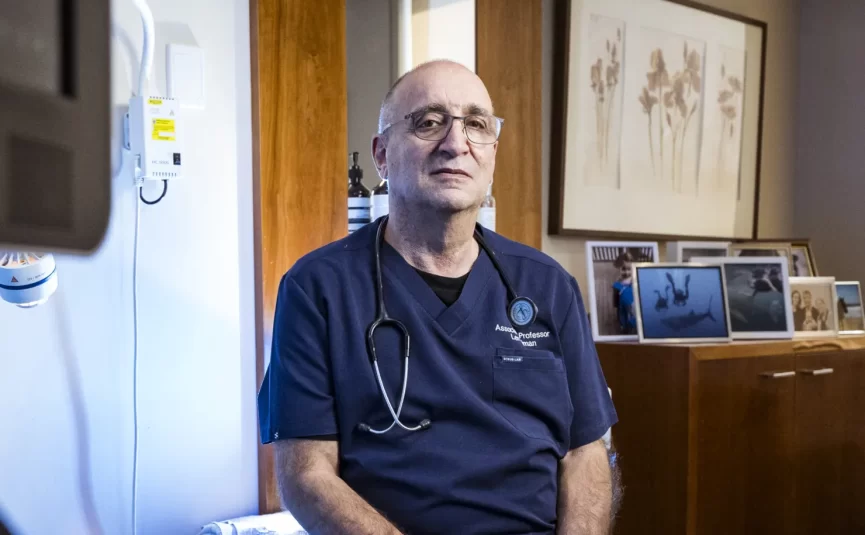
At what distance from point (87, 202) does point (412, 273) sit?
3.76 ft

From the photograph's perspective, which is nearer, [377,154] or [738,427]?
[377,154]

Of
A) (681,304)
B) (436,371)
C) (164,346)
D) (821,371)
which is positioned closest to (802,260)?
(821,371)

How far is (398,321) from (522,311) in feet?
0.74

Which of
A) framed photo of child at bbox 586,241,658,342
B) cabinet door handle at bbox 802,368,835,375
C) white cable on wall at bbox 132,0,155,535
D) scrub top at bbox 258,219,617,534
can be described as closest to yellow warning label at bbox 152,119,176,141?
white cable on wall at bbox 132,0,155,535

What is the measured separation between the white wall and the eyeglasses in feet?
1.82

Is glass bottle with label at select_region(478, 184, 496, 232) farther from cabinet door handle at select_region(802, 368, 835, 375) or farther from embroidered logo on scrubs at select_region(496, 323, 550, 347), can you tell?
cabinet door handle at select_region(802, 368, 835, 375)

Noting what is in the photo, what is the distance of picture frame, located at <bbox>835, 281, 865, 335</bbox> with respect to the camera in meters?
3.16

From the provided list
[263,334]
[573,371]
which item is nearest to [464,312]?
[573,371]

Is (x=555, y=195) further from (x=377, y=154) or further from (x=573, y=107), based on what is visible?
(x=377, y=154)

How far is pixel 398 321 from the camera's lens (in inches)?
56.6

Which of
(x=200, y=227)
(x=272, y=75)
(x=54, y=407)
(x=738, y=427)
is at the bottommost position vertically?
(x=738, y=427)

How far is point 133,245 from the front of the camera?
70.7 inches

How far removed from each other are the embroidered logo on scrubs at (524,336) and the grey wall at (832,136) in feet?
8.08

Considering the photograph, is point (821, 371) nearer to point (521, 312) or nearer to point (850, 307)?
point (850, 307)
